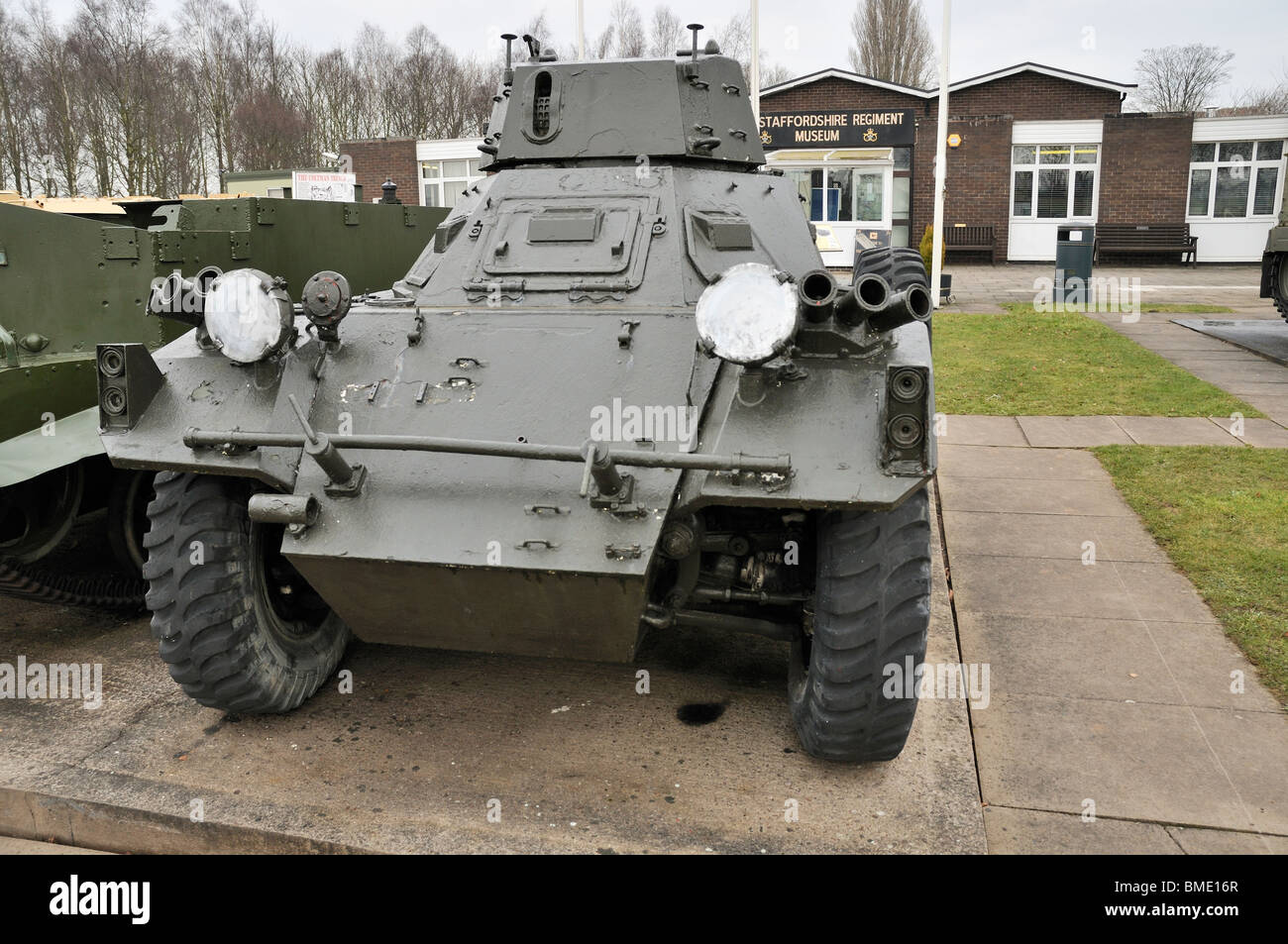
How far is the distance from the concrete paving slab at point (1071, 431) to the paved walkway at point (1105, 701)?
1963mm

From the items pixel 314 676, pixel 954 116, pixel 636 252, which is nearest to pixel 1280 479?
pixel 636 252

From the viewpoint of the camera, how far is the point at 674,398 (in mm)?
3848

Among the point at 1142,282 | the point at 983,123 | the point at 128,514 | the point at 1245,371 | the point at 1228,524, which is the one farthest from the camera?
the point at 983,123

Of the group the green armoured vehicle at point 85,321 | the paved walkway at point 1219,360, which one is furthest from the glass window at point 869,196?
the green armoured vehicle at point 85,321

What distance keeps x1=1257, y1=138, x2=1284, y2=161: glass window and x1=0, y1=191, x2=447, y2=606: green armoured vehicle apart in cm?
2504

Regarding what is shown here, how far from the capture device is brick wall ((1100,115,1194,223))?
26.5 m

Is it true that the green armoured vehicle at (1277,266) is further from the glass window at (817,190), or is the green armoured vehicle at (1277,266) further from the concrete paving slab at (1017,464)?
the glass window at (817,190)

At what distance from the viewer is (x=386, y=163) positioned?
31.4 metres

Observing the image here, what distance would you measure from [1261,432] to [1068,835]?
664 centimetres

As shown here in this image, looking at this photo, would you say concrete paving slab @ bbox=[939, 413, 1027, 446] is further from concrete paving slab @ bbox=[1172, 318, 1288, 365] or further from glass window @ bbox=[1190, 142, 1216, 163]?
glass window @ bbox=[1190, 142, 1216, 163]

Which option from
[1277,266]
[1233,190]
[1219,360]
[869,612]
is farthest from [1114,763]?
[1233,190]

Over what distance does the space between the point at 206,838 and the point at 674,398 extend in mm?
2134

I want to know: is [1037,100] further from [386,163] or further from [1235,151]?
[386,163]

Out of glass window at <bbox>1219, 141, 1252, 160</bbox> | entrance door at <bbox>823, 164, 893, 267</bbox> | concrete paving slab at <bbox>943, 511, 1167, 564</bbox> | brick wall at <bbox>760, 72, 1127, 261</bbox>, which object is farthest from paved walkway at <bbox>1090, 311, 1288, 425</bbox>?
glass window at <bbox>1219, 141, 1252, 160</bbox>
